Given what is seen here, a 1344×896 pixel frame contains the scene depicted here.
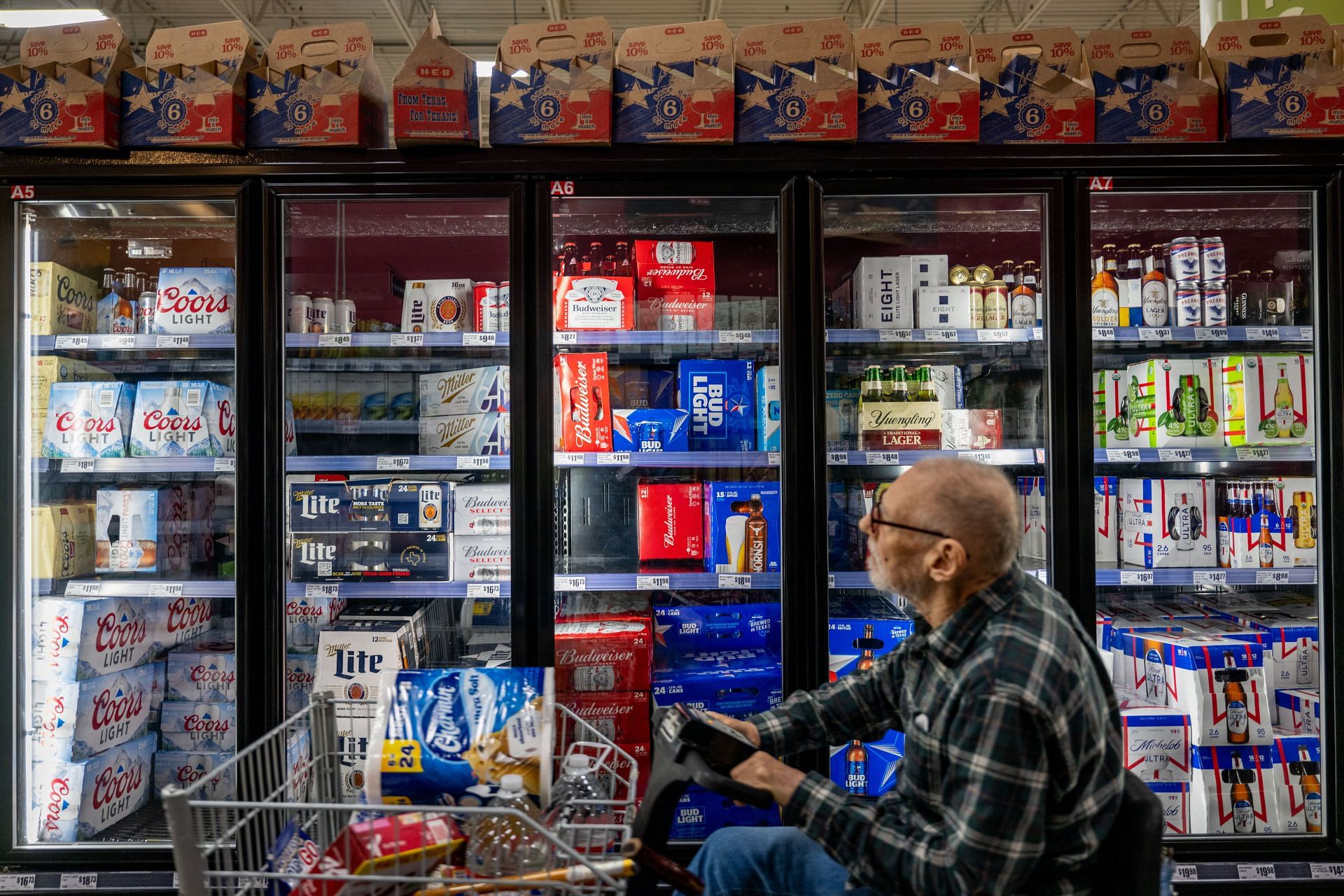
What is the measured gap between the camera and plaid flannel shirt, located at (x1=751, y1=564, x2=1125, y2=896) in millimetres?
1121

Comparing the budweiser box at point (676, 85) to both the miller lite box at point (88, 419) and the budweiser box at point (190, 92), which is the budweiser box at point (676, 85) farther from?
the miller lite box at point (88, 419)

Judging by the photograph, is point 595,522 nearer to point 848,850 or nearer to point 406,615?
point 406,615

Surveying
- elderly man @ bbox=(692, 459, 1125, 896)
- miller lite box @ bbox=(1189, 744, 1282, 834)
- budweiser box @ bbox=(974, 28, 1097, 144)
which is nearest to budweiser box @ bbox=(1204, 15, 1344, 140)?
budweiser box @ bbox=(974, 28, 1097, 144)

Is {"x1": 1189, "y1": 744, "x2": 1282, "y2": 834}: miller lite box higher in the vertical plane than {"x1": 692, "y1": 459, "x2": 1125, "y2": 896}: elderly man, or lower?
lower

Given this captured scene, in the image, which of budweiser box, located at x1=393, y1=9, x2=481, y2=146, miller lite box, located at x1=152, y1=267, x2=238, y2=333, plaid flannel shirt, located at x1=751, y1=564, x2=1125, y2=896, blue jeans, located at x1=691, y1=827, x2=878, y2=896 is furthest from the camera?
miller lite box, located at x1=152, y1=267, x2=238, y2=333

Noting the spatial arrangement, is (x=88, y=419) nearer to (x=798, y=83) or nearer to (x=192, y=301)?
(x=192, y=301)

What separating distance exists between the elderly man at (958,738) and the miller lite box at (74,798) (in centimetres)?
216

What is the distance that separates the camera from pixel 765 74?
229 cm

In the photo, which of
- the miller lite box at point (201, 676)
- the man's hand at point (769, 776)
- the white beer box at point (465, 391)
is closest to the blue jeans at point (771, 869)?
the man's hand at point (769, 776)

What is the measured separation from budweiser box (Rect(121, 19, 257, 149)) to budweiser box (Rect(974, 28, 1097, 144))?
2.25 metres

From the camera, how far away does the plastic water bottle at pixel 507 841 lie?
4.05ft

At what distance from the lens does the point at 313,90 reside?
228 cm

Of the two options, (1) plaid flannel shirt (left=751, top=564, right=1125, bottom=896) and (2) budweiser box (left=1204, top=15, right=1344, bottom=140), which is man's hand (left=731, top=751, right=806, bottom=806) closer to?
(1) plaid flannel shirt (left=751, top=564, right=1125, bottom=896)

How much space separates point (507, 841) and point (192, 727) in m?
2.04
